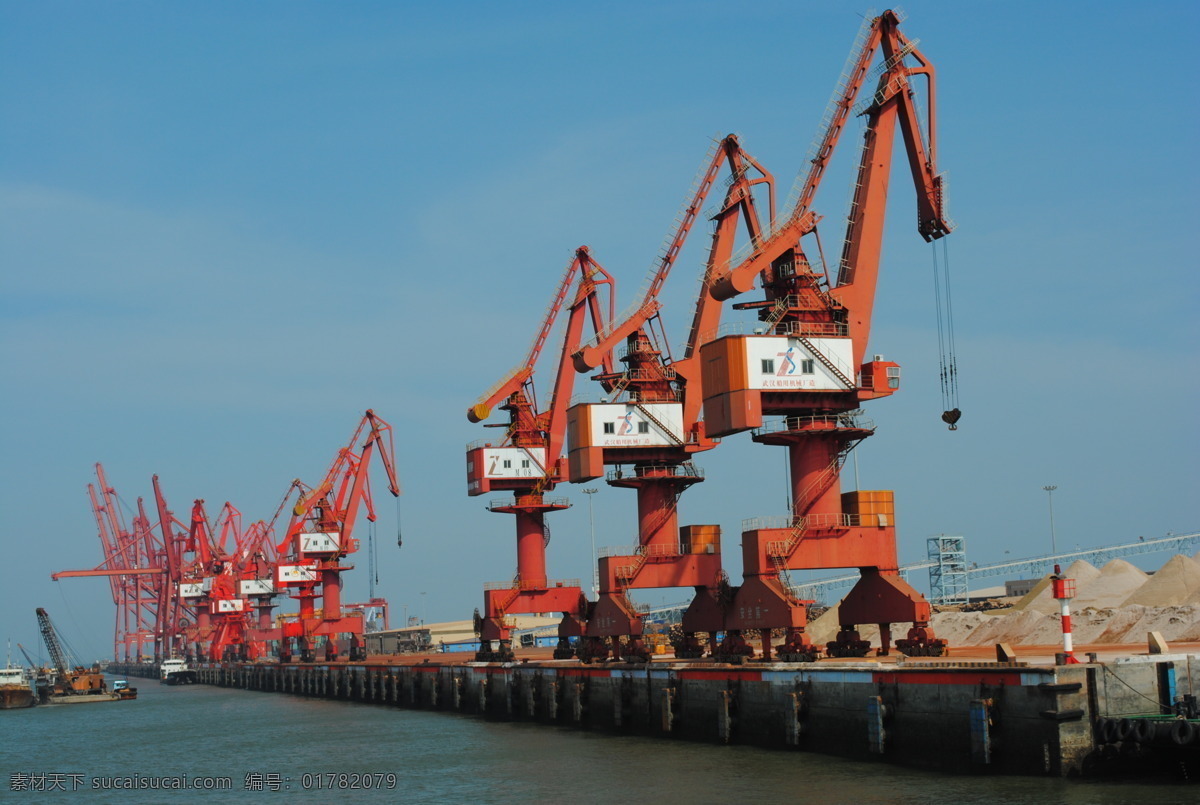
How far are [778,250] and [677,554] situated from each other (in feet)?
52.5

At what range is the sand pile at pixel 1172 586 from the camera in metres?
62.7

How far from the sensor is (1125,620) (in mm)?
51250

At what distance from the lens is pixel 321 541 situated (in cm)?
12175

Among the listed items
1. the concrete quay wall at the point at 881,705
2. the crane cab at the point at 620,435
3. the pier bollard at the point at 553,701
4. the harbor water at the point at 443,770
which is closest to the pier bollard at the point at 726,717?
the concrete quay wall at the point at 881,705

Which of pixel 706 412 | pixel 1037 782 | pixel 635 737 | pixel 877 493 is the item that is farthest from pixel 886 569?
pixel 1037 782

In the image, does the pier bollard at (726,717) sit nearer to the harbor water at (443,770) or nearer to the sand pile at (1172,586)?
the harbor water at (443,770)

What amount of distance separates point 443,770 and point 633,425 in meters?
22.0

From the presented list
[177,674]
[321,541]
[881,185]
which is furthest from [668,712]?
[177,674]

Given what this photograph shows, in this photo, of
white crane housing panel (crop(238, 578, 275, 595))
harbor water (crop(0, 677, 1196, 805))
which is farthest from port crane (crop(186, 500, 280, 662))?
harbor water (crop(0, 677, 1196, 805))

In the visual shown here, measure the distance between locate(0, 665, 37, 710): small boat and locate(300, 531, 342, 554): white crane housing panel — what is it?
25301 mm

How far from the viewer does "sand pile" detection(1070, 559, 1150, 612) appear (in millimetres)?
71750

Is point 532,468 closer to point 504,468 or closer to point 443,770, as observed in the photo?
point 504,468

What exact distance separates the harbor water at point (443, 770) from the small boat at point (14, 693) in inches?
1120

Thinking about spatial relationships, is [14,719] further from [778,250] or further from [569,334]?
[778,250]
